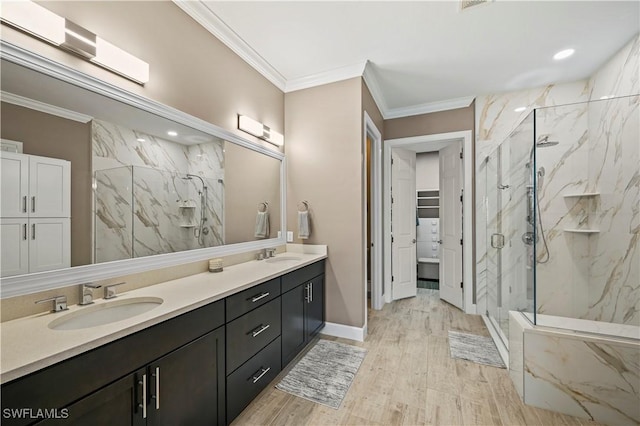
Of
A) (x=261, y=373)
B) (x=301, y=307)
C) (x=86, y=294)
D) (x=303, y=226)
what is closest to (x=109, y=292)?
(x=86, y=294)

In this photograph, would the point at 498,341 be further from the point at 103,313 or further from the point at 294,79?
the point at 294,79

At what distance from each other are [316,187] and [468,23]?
1.94 meters

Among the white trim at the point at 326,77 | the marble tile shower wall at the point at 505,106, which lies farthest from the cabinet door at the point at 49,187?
the marble tile shower wall at the point at 505,106

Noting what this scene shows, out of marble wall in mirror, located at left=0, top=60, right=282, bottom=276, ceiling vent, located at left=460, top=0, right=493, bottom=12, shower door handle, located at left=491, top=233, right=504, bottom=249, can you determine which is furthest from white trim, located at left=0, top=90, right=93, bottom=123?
shower door handle, located at left=491, top=233, right=504, bottom=249

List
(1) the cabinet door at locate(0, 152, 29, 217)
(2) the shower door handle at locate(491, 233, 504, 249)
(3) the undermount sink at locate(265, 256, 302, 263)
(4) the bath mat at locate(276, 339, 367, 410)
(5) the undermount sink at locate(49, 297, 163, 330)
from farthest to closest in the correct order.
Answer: (2) the shower door handle at locate(491, 233, 504, 249)
(3) the undermount sink at locate(265, 256, 302, 263)
(4) the bath mat at locate(276, 339, 367, 410)
(5) the undermount sink at locate(49, 297, 163, 330)
(1) the cabinet door at locate(0, 152, 29, 217)

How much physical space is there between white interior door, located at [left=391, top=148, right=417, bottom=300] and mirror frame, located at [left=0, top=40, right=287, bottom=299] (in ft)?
8.20

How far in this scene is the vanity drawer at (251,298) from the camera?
1.55 meters

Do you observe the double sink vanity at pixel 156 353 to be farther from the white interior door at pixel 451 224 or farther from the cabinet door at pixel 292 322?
the white interior door at pixel 451 224

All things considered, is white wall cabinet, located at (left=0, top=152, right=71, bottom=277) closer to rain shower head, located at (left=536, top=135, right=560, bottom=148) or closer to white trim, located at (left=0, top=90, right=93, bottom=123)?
white trim, located at (left=0, top=90, right=93, bottom=123)

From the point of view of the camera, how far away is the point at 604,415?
1646mm

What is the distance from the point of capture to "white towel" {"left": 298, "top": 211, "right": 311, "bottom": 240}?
9.30 ft

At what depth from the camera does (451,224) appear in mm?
3799

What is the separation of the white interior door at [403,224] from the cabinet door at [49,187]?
349 centimetres

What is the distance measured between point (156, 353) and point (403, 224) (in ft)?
11.5
